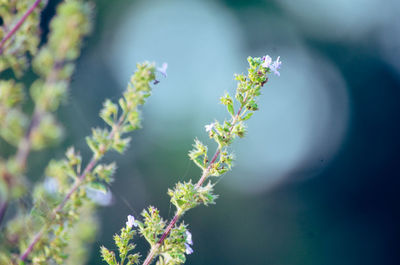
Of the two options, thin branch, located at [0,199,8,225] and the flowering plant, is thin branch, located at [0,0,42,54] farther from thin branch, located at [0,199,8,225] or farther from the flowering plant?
thin branch, located at [0,199,8,225]

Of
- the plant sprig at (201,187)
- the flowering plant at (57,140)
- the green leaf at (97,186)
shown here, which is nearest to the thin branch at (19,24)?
the flowering plant at (57,140)

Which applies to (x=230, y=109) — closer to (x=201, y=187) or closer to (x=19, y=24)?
(x=201, y=187)

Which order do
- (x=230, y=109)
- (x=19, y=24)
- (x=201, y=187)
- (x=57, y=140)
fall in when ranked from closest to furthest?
1. (x=57, y=140)
2. (x=19, y=24)
3. (x=201, y=187)
4. (x=230, y=109)

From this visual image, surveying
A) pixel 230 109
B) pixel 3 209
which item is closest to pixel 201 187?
pixel 230 109

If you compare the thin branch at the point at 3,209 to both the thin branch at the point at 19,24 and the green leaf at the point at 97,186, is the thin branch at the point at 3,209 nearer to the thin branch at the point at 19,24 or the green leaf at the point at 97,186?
the green leaf at the point at 97,186

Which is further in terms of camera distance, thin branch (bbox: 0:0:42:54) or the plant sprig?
the plant sprig

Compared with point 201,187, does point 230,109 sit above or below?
above

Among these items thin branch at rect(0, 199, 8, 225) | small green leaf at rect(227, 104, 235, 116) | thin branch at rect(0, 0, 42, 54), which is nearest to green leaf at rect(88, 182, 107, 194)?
thin branch at rect(0, 199, 8, 225)

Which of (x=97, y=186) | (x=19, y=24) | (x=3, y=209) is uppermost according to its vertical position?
(x=19, y=24)

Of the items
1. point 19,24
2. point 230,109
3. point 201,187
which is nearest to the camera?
point 19,24
